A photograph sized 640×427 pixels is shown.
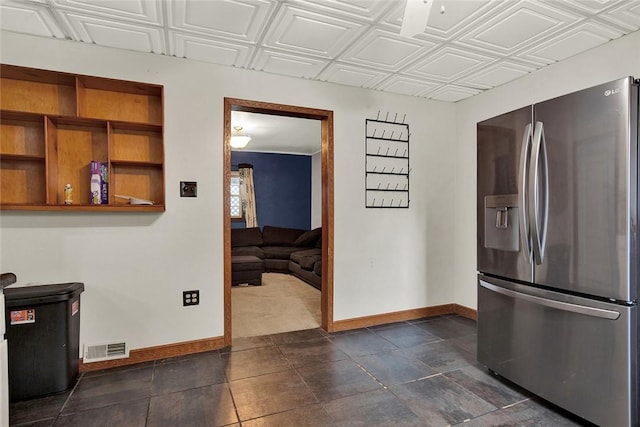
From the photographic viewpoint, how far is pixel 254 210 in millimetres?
7414

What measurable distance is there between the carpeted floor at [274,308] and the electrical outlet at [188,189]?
1.36 metres

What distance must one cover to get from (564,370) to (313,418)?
1.40m

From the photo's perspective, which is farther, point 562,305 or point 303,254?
point 303,254

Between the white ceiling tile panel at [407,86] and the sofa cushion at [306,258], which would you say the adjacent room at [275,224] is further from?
the white ceiling tile panel at [407,86]

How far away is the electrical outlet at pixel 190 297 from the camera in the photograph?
Answer: 109 inches

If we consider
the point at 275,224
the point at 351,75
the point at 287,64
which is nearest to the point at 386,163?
the point at 351,75

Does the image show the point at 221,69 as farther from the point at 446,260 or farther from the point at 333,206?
the point at 446,260

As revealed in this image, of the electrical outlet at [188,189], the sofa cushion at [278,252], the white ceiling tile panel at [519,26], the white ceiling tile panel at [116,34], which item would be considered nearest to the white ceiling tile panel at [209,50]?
the white ceiling tile panel at [116,34]

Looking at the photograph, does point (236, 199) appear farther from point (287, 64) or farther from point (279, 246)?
point (287, 64)

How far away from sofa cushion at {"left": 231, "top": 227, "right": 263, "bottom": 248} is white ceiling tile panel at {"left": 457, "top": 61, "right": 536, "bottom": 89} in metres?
4.80

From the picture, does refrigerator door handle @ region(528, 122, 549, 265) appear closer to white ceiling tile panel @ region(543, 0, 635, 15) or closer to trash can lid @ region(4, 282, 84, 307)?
white ceiling tile panel @ region(543, 0, 635, 15)

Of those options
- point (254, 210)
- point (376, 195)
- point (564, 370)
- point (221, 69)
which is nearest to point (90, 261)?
point (221, 69)

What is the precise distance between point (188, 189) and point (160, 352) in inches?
50.6

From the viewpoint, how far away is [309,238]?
6.70 meters
